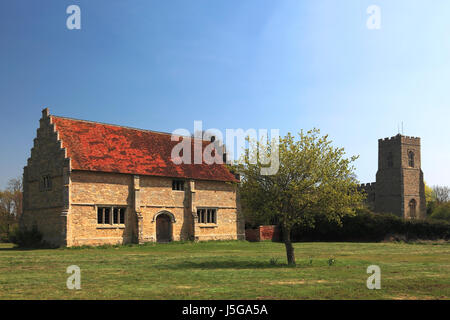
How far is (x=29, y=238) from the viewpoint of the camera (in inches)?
1501

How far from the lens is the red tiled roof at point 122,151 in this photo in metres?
38.0

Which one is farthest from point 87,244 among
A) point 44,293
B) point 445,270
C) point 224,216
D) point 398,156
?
point 398,156

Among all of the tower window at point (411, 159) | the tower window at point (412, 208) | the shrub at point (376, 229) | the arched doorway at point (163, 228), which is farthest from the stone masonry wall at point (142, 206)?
the tower window at point (411, 159)

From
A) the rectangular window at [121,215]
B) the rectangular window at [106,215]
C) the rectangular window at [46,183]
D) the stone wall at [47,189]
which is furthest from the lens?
the rectangular window at [121,215]

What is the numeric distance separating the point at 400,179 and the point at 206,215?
41783mm

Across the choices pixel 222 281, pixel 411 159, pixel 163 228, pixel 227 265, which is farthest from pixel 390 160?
pixel 222 281

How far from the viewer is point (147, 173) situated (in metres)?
40.2

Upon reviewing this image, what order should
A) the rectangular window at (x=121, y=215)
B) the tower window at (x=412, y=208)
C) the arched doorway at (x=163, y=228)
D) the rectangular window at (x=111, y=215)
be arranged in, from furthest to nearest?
the tower window at (x=412, y=208), the arched doorway at (x=163, y=228), the rectangular window at (x=121, y=215), the rectangular window at (x=111, y=215)

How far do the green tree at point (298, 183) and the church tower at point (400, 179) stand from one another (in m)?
55.7

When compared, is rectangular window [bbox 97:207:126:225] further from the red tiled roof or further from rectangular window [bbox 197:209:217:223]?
rectangular window [bbox 197:209:217:223]

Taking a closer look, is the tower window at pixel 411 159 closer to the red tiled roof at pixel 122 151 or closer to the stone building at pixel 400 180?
the stone building at pixel 400 180

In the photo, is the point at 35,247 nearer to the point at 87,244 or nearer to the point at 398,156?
the point at 87,244

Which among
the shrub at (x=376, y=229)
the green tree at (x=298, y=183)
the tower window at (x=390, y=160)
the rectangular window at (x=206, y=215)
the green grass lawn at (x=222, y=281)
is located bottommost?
the shrub at (x=376, y=229)

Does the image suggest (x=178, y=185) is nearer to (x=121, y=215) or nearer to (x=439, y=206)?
(x=121, y=215)
